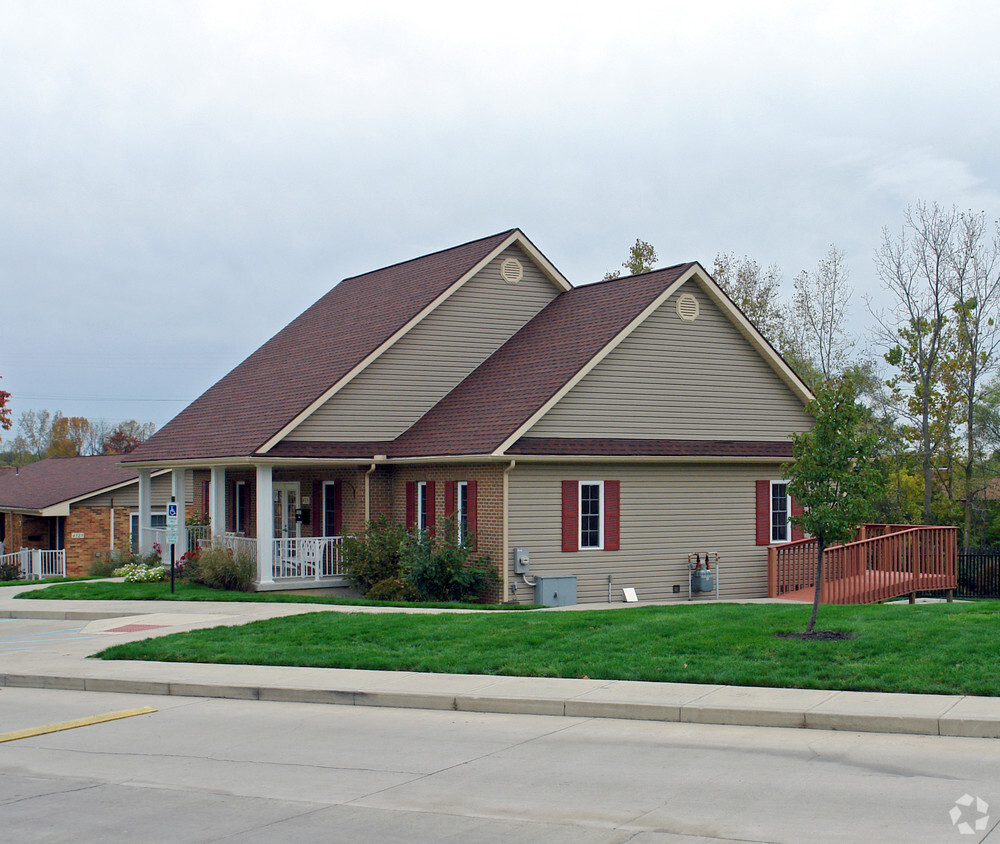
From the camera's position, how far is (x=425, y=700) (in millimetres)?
12445

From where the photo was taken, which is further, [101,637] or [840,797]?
[101,637]

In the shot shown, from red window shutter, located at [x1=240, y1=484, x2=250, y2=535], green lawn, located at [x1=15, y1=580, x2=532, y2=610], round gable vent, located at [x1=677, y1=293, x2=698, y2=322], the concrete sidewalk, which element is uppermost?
round gable vent, located at [x1=677, y1=293, x2=698, y2=322]

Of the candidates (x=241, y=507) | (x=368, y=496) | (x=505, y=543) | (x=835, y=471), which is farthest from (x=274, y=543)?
(x=835, y=471)

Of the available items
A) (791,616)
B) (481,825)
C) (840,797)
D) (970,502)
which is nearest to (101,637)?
(791,616)

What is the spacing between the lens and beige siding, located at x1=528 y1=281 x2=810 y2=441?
80.3 feet

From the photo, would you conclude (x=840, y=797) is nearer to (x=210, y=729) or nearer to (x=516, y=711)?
(x=516, y=711)

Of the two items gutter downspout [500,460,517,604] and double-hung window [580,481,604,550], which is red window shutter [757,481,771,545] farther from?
gutter downspout [500,460,517,604]

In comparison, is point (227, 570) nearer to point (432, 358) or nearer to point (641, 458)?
point (432, 358)

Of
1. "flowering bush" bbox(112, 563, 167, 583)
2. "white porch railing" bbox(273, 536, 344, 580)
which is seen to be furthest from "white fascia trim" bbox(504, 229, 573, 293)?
"flowering bush" bbox(112, 563, 167, 583)

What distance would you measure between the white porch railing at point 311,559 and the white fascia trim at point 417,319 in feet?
7.96

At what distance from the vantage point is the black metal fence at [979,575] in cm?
2794

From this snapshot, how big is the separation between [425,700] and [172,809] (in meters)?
4.39

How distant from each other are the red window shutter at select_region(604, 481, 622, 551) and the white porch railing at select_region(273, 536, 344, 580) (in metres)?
6.06

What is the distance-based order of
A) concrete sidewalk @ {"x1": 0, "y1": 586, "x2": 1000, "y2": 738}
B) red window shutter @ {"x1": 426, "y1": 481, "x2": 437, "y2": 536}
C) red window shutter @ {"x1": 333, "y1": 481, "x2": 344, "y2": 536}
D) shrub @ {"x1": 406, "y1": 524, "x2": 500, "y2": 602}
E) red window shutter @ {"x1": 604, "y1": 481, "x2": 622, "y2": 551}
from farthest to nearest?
red window shutter @ {"x1": 333, "y1": 481, "x2": 344, "y2": 536} < red window shutter @ {"x1": 426, "y1": 481, "x2": 437, "y2": 536} < red window shutter @ {"x1": 604, "y1": 481, "x2": 622, "y2": 551} < shrub @ {"x1": 406, "y1": 524, "x2": 500, "y2": 602} < concrete sidewalk @ {"x1": 0, "y1": 586, "x2": 1000, "y2": 738}
